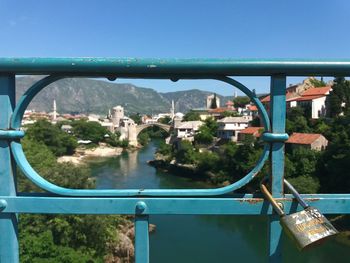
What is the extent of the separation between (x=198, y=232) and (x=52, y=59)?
12922 millimetres

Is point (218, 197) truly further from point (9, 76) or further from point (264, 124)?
point (9, 76)

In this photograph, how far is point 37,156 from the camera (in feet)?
50.0

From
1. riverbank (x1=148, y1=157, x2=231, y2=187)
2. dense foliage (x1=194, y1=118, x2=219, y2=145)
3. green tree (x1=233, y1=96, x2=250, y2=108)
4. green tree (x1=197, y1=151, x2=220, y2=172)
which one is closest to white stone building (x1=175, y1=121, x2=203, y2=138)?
dense foliage (x1=194, y1=118, x2=219, y2=145)

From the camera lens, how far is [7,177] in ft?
3.48

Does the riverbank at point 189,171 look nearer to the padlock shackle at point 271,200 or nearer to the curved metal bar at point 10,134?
the padlock shackle at point 271,200

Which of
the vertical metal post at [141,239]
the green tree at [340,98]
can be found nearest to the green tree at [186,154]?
the green tree at [340,98]

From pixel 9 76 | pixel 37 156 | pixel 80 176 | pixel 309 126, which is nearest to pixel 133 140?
pixel 309 126

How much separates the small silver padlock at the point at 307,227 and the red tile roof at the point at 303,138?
19518 millimetres

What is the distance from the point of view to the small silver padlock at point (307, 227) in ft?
2.94

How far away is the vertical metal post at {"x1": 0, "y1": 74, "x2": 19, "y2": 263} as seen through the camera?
1049mm

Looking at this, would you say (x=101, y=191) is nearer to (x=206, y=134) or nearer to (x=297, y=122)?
(x=297, y=122)

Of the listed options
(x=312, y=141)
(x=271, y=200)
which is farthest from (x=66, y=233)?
(x=312, y=141)

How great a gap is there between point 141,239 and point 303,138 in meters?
20.3

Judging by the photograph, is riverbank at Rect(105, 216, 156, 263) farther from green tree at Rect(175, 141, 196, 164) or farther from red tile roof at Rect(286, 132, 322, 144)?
green tree at Rect(175, 141, 196, 164)
